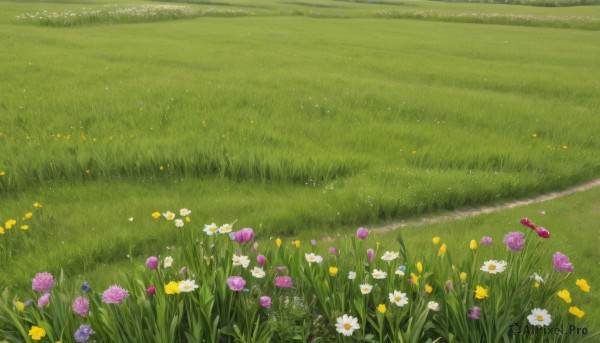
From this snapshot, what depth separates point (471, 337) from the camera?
2.59m

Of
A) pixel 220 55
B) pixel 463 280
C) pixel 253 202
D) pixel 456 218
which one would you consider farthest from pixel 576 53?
pixel 463 280

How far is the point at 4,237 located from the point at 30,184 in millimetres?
1660

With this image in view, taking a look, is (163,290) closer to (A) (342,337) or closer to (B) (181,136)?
(A) (342,337)

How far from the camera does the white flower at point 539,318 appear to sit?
2.49 m

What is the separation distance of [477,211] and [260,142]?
3.36 meters

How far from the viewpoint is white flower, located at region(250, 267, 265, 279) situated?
2699mm

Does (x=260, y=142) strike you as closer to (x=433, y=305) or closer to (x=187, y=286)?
(x=187, y=286)

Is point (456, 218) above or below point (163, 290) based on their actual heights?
below

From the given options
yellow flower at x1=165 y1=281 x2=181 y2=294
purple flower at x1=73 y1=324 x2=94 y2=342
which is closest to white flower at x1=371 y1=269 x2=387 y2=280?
yellow flower at x1=165 y1=281 x2=181 y2=294

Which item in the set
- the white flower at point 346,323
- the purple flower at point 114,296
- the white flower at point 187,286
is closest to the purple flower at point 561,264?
the white flower at point 346,323

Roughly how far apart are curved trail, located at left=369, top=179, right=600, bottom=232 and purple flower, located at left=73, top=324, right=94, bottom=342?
3.50m

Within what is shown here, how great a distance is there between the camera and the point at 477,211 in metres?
5.99

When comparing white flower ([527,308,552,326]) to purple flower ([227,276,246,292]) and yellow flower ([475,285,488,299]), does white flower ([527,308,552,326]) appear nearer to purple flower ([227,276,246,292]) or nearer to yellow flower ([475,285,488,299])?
yellow flower ([475,285,488,299])

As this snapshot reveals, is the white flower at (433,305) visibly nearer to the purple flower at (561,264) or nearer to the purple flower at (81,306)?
the purple flower at (561,264)
